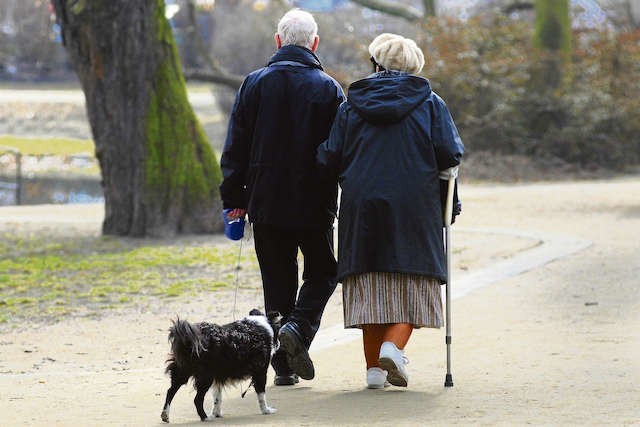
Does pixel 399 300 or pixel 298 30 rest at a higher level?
pixel 298 30

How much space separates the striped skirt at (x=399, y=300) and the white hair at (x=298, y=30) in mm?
1378

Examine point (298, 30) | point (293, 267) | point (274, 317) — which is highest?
point (298, 30)

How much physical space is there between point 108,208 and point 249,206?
9165 mm

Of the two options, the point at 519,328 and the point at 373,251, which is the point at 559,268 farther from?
the point at 373,251

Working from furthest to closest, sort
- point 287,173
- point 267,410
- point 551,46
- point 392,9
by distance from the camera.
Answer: point 392,9 → point 551,46 → point 287,173 → point 267,410

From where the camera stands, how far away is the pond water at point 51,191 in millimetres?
24250

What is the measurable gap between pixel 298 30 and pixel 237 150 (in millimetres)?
756

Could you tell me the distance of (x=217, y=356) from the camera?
5988 mm

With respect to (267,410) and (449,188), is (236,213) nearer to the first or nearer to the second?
(449,188)

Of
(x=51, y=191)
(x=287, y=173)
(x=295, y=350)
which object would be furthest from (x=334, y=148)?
(x=51, y=191)

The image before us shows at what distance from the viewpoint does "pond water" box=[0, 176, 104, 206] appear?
79.6 feet

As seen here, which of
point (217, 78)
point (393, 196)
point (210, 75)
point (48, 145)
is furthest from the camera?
point (48, 145)

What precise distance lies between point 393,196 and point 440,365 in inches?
58.6

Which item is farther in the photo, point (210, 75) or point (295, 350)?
point (210, 75)
